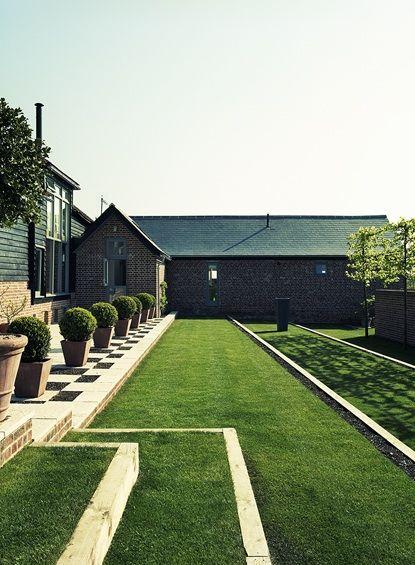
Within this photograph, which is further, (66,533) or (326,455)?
(326,455)

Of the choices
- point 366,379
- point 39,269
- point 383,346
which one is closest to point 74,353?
point 366,379

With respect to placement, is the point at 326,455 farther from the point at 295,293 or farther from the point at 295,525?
the point at 295,293

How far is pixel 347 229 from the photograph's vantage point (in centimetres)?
3061

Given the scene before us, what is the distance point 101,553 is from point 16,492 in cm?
107

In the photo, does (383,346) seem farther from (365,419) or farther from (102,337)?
(102,337)

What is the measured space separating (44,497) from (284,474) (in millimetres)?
2543

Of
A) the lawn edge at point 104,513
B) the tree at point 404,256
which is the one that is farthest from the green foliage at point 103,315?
the tree at point 404,256

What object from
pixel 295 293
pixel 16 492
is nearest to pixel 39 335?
pixel 16 492

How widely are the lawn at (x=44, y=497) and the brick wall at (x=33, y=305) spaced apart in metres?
10.1

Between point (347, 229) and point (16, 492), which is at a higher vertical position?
point (347, 229)

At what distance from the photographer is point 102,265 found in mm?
22812

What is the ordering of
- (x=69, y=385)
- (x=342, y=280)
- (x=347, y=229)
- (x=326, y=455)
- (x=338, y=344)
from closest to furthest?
1. (x=326, y=455)
2. (x=69, y=385)
3. (x=338, y=344)
4. (x=342, y=280)
5. (x=347, y=229)

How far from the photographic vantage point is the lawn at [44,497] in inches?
108

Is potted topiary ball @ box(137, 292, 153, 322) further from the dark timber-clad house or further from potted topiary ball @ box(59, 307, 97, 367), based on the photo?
potted topiary ball @ box(59, 307, 97, 367)
